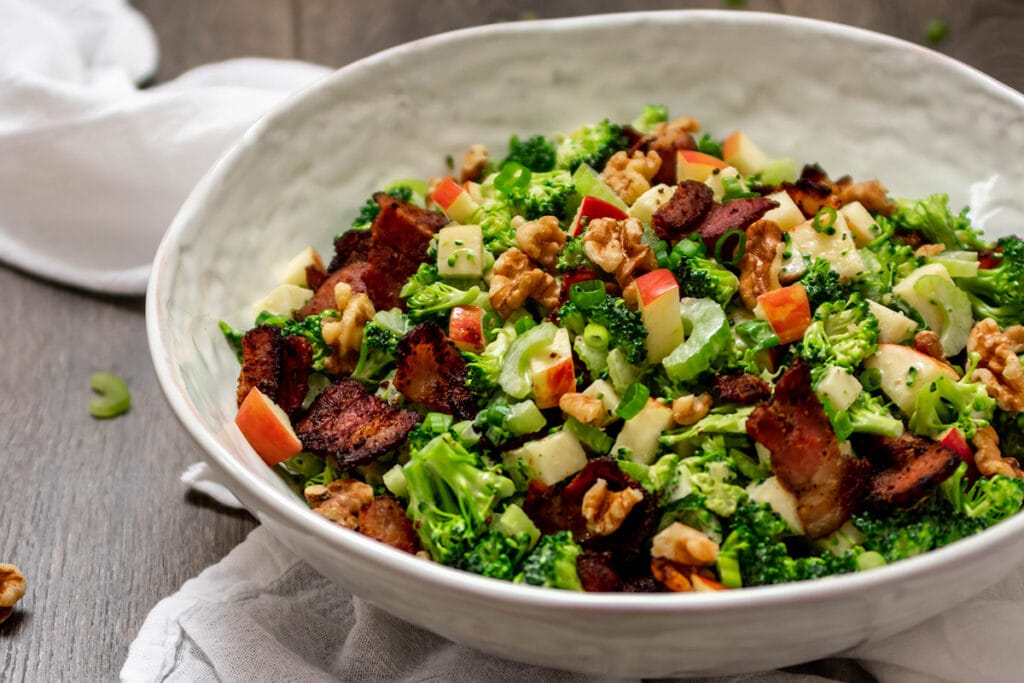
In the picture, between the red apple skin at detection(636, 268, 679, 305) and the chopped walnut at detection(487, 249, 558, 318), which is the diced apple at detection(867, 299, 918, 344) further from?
the chopped walnut at detection(487, 249, 558, 318)

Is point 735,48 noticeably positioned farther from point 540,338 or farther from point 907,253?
point 540,338

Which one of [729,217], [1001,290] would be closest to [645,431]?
[729,217]

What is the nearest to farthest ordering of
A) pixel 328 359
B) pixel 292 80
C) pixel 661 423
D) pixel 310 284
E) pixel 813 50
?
pixel 661 423, pixel 328 359, pixel 310 284, pixel 813 50, pixel 292 80

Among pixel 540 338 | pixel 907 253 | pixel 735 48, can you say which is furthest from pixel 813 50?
pixel 540 338

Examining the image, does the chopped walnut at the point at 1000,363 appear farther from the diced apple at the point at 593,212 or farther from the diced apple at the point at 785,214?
the diced apple at the point at 593,212

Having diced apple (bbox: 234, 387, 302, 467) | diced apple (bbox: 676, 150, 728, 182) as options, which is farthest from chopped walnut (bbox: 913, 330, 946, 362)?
diced apple (bbox: 234, 387, 302, 467)

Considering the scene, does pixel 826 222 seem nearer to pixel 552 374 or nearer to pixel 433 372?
pixel 552 374

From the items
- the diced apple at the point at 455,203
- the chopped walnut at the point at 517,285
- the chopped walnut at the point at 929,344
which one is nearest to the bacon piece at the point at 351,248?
the diced apple at the point at 455,203
